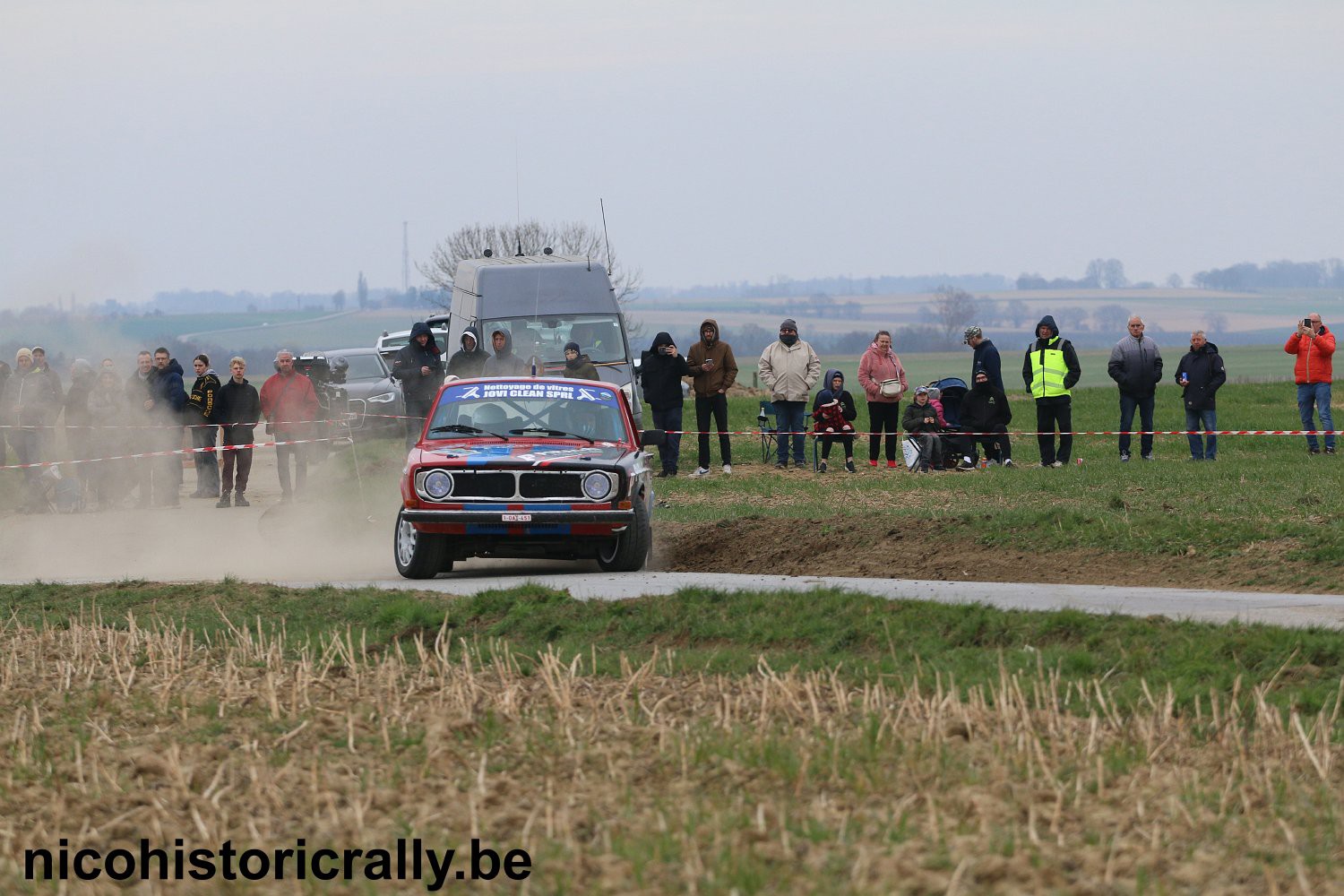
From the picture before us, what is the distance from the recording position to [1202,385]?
2372 cm

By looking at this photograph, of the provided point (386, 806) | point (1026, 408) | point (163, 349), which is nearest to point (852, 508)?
point (163, 349)

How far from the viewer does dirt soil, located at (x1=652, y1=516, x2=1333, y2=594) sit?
44.3 ft

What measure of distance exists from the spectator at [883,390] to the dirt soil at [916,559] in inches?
292

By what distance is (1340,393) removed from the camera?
39.7m

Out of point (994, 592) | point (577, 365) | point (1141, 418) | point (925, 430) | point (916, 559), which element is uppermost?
point (577, 365)

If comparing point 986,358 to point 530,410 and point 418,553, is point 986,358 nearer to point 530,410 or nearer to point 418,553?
point 530,410

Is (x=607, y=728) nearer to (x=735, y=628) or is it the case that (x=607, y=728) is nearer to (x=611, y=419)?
(x=735, y=628)

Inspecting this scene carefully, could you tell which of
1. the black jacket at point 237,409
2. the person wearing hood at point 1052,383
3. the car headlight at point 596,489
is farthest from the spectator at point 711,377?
the car headlight at point 596,489

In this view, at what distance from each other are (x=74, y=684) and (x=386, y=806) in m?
3.65

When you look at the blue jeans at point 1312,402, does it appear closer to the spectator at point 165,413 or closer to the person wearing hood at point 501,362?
the person wearing hood at point 501,362

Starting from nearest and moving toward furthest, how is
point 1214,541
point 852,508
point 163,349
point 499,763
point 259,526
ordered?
point 499,763
point 1214,541
point 852,508
point 259,526
point 163,349

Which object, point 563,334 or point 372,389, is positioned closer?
point 563,334

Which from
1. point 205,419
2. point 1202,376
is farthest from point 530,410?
point 1202,376

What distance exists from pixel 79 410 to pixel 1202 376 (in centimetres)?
1512
